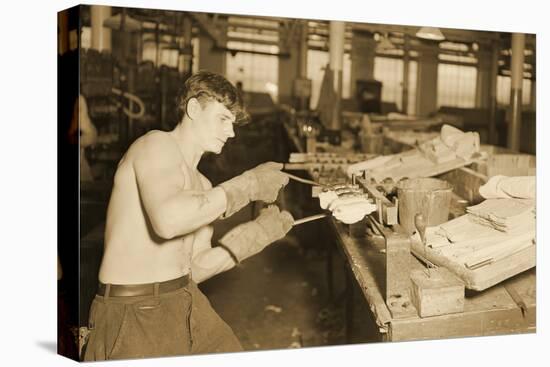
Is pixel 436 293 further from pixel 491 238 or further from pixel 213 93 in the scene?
pixel 213 93

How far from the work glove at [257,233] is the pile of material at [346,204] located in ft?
0.78

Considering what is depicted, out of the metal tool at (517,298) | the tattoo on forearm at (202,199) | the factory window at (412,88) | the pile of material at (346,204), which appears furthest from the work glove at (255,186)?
the metal tool at (517,298)

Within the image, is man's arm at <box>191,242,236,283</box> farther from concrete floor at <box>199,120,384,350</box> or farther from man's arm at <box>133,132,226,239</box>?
man's arm at <box>133,132,226,239</box>

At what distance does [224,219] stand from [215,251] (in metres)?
0.19

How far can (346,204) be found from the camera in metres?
4.61

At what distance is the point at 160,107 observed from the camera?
4.28m

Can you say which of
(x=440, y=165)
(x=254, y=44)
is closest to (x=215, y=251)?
(x=254, y=44)

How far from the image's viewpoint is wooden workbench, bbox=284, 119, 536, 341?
13.1 ft

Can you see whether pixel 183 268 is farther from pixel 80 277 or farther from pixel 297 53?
pixel 297 53

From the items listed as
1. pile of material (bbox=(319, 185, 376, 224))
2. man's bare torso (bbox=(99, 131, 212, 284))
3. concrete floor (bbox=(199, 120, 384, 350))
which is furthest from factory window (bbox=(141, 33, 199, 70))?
pile of material (bbox=(319, 185, 376, 224))

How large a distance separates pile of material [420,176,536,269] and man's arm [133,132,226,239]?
131 centimetres

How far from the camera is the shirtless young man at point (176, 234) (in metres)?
4.17

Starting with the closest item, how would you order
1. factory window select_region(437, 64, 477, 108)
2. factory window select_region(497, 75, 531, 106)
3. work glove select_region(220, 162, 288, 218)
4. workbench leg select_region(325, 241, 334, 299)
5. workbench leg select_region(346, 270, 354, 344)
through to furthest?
work glove select_region(220, 162, 288, 218), workbench leg select_region(325, 241, 334, 299), workbench leg select_region(346, 270, 354, 344), factory window select_region(437, 64, 477, 108), factory window select_region(497, 75, 531, 106)

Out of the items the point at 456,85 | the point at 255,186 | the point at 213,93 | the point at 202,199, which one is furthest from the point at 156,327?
the point at 456,85
